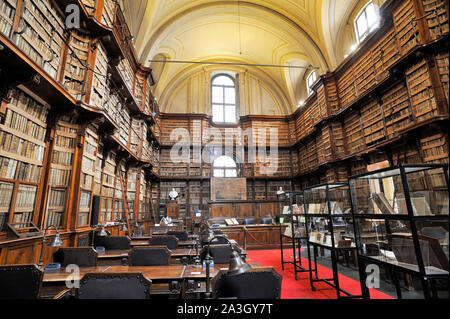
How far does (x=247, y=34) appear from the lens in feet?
40.2

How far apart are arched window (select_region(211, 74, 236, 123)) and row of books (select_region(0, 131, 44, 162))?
10853 mm

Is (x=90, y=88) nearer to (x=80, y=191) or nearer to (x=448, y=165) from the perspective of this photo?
(x=80, y=191)

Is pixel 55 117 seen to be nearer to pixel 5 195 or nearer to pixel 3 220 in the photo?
pixel 5 195

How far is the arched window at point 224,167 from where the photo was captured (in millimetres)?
12984

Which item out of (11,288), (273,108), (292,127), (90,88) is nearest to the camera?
(11,288)

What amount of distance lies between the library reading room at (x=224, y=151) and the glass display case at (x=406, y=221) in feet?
0.05

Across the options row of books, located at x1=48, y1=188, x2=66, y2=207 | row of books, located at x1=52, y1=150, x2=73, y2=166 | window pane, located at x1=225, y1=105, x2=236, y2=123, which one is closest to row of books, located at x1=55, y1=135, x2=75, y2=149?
row of books, located at x1=52, y1=150, x2=73, y2=166

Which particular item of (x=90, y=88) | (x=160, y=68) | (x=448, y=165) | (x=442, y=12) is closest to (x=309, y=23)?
(x=442, y=12)

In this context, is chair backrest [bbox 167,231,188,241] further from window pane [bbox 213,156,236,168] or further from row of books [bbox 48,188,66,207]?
window pane [bbox 213,156,236,168]

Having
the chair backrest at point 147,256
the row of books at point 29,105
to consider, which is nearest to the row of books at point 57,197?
the row of books at point 29,105

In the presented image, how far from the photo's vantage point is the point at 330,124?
8969mm

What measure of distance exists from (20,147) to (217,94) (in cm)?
1224
